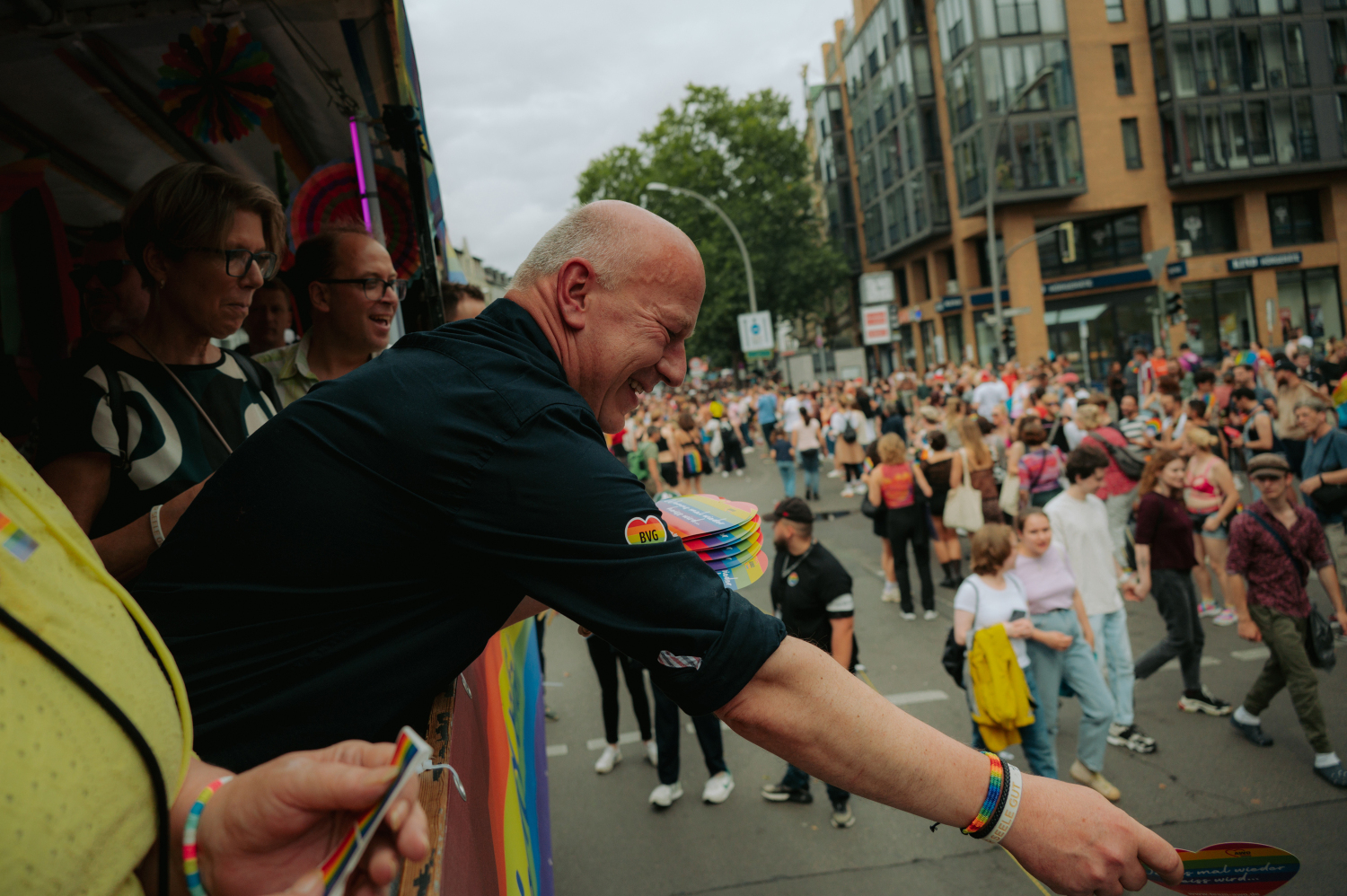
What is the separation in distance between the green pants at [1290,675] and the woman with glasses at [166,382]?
6.06m

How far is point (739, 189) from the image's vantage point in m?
43.2

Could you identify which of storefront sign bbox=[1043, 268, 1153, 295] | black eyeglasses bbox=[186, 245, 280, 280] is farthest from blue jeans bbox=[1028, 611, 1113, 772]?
storefront sign bbox=[1043, 268, 1153, 295]

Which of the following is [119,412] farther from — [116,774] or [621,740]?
[621,740]

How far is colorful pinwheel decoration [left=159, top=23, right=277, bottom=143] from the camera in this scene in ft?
8.59

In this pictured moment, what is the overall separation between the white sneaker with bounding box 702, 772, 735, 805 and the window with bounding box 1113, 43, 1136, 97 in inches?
1503

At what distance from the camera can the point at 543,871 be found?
311cm

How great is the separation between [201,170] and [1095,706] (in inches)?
214

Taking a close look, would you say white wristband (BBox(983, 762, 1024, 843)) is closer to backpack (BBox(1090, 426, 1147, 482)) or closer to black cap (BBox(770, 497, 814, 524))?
black cap (BBox(770, 497, 814, 524))

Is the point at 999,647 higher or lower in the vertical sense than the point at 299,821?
lower

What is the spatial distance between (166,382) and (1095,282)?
39.2 meters

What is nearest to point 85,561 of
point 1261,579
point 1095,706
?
point 1095,706

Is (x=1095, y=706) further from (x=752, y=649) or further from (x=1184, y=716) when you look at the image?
(x=752, y=649)

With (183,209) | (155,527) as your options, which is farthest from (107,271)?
(155,527)

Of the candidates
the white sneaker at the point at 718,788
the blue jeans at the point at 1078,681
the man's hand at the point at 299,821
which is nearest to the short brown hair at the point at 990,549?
the blue jeans at the point at 1078,681
